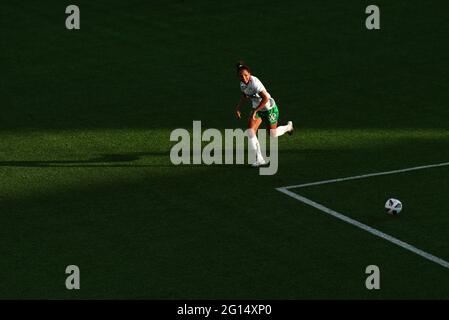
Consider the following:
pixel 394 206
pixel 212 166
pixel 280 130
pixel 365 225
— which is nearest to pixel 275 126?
pixel 280 130

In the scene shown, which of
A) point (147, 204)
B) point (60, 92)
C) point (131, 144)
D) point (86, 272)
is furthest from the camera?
point (60, 92)

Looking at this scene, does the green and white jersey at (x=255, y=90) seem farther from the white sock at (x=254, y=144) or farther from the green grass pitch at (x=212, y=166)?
the green grass pitch at (x=212, y=166)

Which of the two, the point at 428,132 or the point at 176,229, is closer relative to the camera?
the point at 176,229

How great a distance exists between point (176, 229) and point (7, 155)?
6289 millimetres

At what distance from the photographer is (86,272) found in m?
15.3

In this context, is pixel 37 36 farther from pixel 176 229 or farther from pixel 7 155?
pixel 176 229

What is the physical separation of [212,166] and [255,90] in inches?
75.1

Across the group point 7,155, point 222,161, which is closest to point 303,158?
point 222,161

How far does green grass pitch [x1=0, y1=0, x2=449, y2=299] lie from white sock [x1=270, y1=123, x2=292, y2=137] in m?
0.40

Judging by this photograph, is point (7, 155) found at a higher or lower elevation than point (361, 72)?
lower

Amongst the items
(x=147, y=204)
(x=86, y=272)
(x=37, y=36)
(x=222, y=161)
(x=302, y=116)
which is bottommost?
(x=86, y=272)

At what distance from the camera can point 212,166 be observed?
2078cm

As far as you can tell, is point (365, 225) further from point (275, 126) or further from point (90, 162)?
point (90, 162)

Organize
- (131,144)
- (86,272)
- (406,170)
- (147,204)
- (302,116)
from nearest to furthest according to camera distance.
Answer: (86,272) → (147,204) → (406,170) → (131,144) → (302,116)
